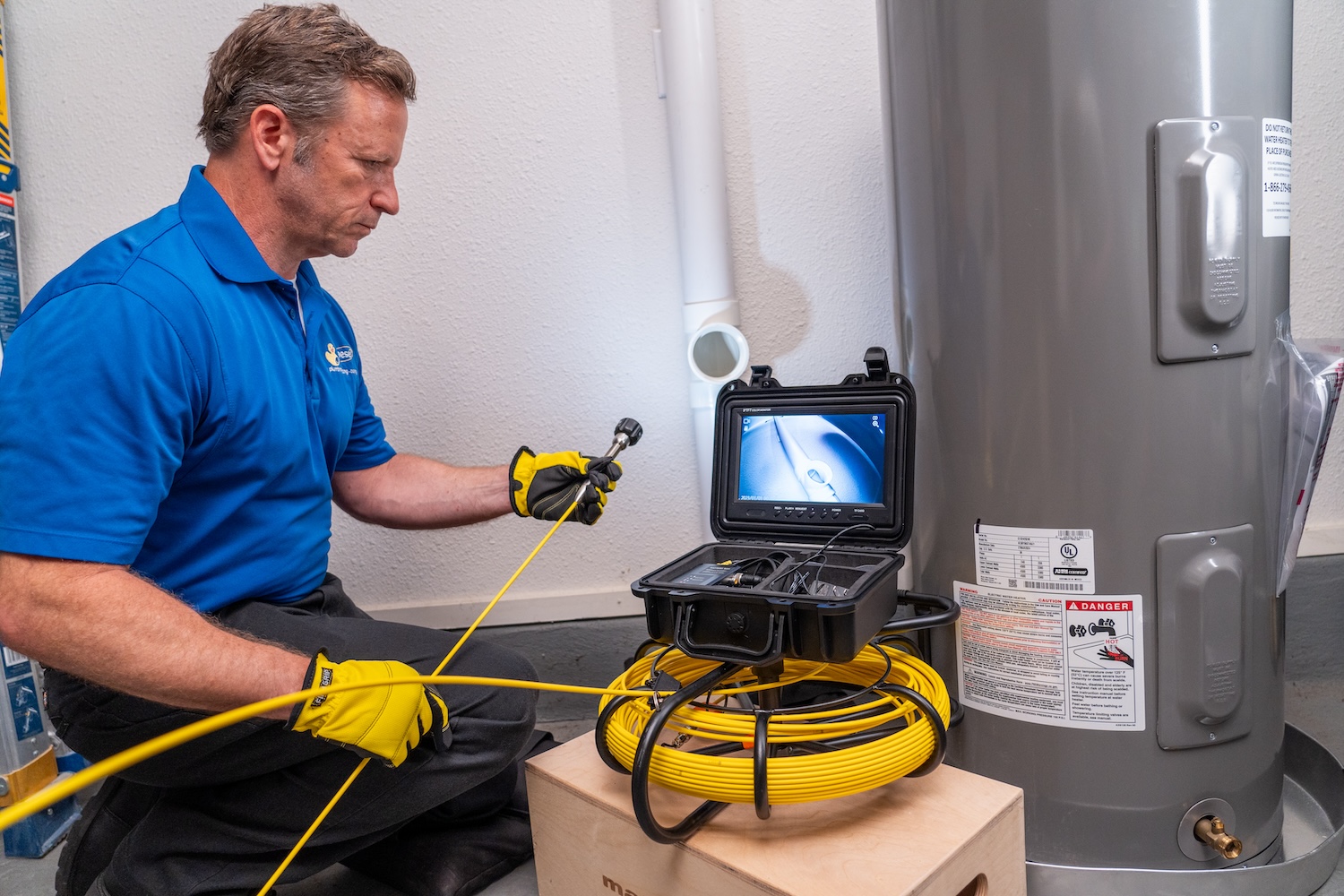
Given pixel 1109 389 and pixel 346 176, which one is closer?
pixel 1109 389

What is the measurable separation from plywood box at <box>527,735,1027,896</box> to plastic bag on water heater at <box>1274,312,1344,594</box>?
520 millimetres

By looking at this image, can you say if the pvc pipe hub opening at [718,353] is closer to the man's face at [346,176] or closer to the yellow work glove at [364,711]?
the man's face at [346,176]

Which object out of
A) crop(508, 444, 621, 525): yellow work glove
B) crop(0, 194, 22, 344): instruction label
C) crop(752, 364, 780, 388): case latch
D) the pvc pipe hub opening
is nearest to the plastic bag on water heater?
crop(752, 364, 780, 388): case latch

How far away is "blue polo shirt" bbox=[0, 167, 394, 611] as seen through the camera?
0.86 metres

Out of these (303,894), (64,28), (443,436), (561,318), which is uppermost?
(64,28)

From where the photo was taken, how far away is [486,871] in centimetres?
120

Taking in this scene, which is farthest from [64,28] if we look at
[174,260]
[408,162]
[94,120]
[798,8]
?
[798,8]

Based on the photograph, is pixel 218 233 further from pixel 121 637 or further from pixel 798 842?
pixel 798 842

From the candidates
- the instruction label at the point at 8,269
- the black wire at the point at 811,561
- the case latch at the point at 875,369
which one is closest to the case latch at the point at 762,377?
the case latch at the point at 875,369

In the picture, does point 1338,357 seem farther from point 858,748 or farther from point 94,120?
point 94,120

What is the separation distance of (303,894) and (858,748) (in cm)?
88

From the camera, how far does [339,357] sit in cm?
128

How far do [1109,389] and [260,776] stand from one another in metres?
1.11

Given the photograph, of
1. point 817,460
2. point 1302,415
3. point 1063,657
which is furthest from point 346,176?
point 1302,415
